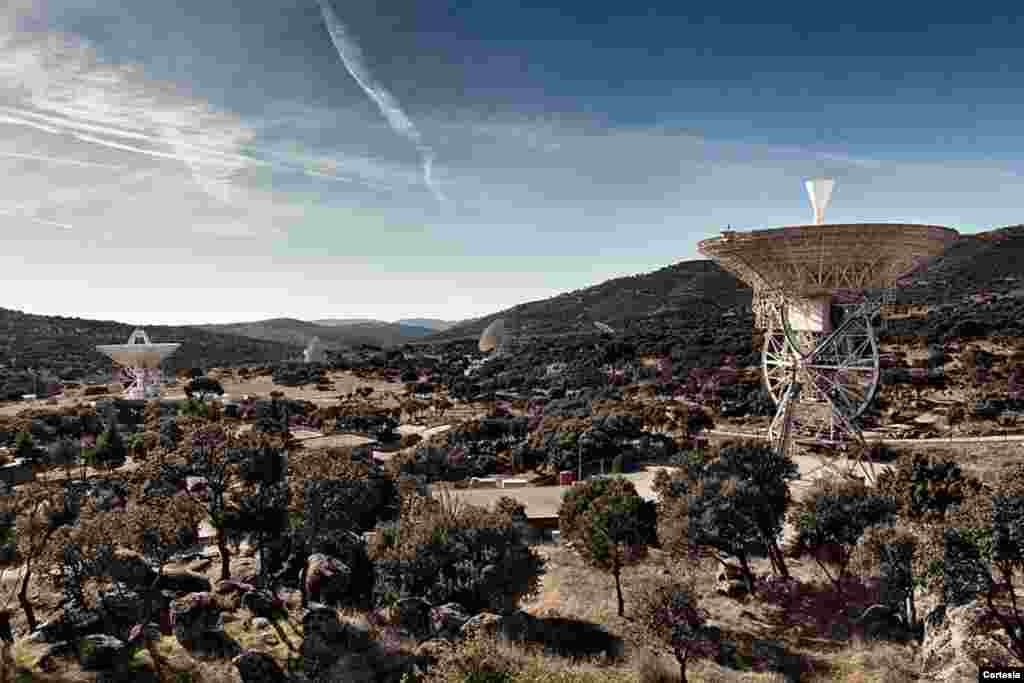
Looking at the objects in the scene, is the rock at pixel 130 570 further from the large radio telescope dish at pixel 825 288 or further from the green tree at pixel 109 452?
the green tree at pixel 109 452

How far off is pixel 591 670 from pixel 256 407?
50.8 m

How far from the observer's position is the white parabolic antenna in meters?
61.2

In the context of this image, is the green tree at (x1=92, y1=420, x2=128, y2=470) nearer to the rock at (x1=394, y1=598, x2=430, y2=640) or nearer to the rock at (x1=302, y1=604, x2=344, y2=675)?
the rock at (x1=302, y1=604, x2=344, y2=675)

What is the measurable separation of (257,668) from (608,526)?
10.3 meters

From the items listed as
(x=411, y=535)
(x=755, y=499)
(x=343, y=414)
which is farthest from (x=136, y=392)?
(x=755, y=499)

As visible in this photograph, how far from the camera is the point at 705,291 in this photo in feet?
431

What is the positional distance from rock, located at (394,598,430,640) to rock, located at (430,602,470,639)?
49cm

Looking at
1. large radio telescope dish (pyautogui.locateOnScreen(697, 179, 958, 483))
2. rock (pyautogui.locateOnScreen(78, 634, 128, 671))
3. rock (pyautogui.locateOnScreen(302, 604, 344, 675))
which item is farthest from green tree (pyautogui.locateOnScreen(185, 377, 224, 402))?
large radio telescope dish (pyautogui.locateOnScreen(697, 179, 958, 483))

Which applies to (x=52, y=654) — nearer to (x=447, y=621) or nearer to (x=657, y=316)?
(x=447, y=621)

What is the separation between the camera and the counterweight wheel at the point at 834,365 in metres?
25.3

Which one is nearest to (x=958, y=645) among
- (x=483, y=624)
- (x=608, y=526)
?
(x=608, y=526)

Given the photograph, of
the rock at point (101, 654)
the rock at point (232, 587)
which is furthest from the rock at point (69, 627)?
the rock at point (232, 587)

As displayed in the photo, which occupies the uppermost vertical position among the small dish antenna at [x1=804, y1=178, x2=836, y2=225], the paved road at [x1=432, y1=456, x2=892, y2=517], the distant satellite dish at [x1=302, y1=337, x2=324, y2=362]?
the small dish antenna at [x1=804, y1=178, x2=836, y2=225]

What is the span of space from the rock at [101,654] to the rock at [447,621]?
6593mm
